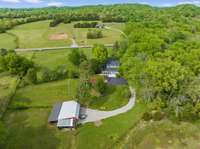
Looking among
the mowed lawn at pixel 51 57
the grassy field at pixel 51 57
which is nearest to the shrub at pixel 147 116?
the mowed lawn at pixel 51 57

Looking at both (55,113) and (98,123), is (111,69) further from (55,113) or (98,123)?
(98,123)

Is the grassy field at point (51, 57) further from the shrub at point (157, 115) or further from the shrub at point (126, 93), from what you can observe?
the shrub at point (157, 115)

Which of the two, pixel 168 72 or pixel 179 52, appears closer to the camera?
pixel 168 72

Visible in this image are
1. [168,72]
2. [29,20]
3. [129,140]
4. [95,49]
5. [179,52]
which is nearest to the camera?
[129,140]

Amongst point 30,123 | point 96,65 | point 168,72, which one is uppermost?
point 168,72

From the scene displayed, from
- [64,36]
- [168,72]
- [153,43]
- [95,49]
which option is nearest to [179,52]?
[153,43]

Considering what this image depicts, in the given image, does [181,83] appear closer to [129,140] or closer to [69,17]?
[129,140]

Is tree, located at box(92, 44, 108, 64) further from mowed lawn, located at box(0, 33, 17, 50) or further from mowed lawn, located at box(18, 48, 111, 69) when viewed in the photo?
mowed lawn, located at box(0, 33, 17, 50)
